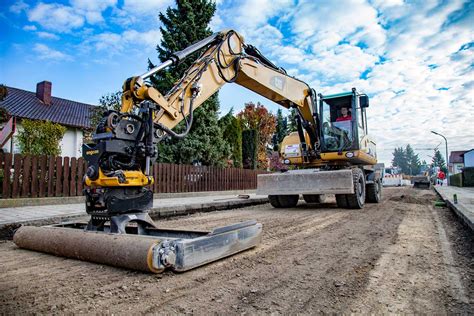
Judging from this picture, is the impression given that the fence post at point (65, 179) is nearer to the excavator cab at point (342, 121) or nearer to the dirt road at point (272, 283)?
the dirt road at point (272, 283)

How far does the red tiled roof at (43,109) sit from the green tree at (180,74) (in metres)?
7.11

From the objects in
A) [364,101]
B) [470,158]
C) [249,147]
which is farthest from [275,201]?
[470,158]

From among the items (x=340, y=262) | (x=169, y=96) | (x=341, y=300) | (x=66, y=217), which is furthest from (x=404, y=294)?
(x=66, y=217)

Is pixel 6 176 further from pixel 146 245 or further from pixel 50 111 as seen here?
pixel 50 111

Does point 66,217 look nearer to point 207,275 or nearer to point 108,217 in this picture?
point 108,217

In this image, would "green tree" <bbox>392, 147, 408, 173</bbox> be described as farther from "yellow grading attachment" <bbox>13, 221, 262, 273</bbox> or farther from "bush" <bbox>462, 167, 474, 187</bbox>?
"yellow grading attachment" <bbox>13, 221, 262, 273</bbox>

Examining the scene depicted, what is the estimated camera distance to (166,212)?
7469 millimetres

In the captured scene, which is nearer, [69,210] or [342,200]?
[69,210]

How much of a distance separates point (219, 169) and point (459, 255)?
487 inches

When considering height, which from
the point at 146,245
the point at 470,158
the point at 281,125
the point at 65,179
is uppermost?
the point at 281,125

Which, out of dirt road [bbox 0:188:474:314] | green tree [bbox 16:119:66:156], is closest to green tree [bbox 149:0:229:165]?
green tree [bbox 16:119:66:156]

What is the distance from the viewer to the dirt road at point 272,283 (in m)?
2.04

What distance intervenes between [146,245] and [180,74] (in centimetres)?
1310

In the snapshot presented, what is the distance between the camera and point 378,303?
6.88 feet
